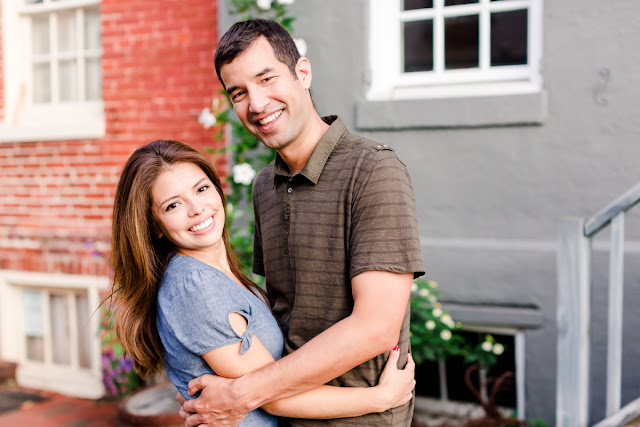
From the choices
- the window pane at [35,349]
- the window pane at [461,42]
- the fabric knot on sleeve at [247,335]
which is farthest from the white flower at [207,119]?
the window pane at [35,349]

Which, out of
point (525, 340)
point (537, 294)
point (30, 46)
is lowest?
point (525, 340)

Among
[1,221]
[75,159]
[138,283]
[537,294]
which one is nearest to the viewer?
[138,283]

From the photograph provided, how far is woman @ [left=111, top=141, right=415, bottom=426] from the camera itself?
1.62 metres

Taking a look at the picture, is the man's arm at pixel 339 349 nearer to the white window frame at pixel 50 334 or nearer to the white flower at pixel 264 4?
the white flower at pixel 264 4

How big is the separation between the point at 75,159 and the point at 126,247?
364 cm

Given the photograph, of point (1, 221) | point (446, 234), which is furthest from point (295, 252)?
point (1, 221)

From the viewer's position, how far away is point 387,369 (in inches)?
66.2

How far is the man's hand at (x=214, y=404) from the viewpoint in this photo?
5.25ft

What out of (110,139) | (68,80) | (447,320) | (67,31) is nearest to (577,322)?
(447,320)

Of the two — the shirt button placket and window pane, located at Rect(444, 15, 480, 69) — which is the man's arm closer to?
the shirt button placket

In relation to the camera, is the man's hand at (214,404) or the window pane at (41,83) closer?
the man's hand at (214,404)

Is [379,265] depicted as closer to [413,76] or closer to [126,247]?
[126,247]

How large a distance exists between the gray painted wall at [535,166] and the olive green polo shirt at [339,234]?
2.02 metres

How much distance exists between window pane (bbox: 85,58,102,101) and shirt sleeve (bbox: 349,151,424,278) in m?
4.30
